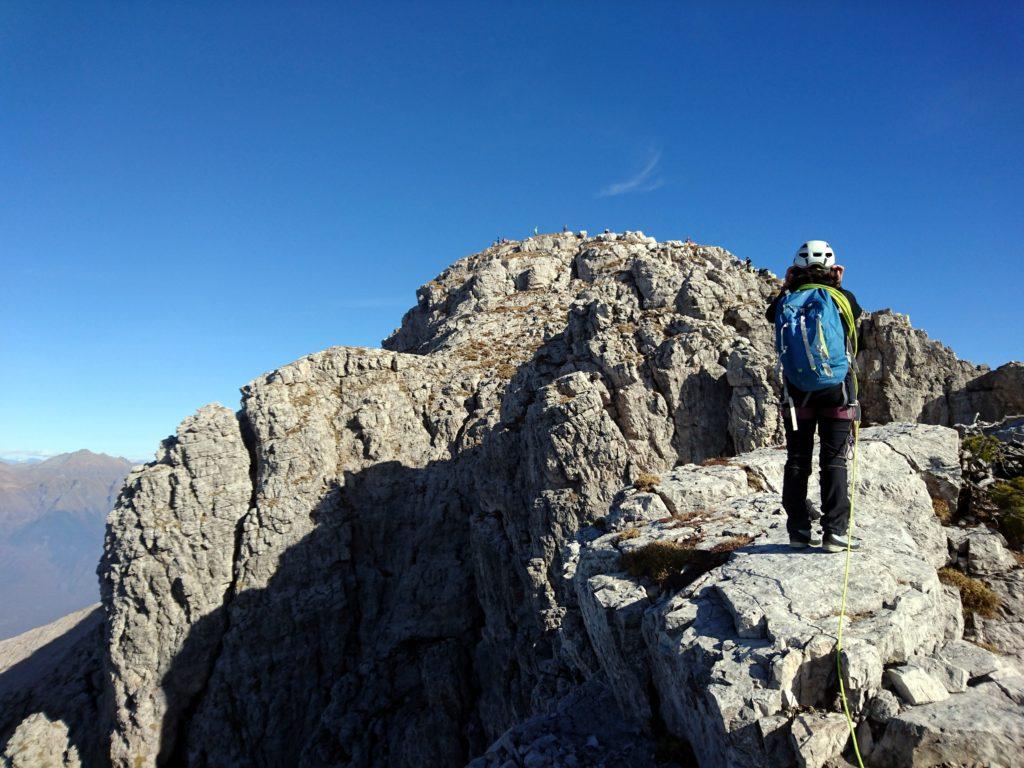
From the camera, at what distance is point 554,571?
112 feet

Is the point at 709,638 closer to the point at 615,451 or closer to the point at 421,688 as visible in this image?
the point at 615,451

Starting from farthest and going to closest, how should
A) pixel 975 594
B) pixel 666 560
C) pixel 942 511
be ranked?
pixel 942 511 → pixel 666 560 → pixel 975 594

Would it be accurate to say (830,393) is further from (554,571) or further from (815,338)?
(554,571)

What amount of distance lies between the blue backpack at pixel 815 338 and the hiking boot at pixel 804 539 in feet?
8.74

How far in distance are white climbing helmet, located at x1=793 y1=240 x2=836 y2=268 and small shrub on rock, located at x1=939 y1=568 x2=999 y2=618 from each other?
604 centimetres

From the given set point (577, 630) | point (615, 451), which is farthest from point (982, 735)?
point (615, 451)

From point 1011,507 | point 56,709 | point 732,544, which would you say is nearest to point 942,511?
point 1011,507

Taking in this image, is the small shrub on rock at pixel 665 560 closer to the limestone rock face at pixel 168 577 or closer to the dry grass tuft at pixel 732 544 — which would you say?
the dry grass tuft at pixel 732 544

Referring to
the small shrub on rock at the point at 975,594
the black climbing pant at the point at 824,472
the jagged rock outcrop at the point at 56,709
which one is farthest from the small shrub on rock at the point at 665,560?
the jagged rock outcrop at the point at 56,709

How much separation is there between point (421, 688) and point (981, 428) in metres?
41.2

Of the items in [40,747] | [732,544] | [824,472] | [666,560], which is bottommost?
[40,747]

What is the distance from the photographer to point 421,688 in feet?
142

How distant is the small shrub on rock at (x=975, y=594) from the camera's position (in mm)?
9344

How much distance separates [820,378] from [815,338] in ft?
2.10
